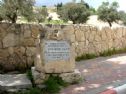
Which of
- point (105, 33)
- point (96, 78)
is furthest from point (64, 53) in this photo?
point (105, 33)

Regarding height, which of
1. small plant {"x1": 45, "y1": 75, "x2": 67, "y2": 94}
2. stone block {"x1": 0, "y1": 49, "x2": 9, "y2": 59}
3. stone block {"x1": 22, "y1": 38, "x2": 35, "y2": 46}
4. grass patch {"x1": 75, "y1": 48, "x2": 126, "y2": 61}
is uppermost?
stone block {"x1": 22, "y1": 38, "x2": 35, "y2": 46}

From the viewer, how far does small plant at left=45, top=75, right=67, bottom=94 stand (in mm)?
7055

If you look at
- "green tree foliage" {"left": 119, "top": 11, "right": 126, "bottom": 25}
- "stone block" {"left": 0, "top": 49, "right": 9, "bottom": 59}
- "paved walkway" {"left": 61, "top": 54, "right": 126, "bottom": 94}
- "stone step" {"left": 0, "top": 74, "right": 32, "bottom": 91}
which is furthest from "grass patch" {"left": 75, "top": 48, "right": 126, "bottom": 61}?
"green tree foliage" {"left": 119, "top": 11, "right": 126, "bottom": 25}

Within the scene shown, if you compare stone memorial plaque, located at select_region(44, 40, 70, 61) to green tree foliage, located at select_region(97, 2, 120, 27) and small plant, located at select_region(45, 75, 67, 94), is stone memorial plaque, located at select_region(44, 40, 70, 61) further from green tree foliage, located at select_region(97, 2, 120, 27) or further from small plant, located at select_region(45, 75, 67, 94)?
green tree foliage, located at select_region(97, 2, 120, 27)

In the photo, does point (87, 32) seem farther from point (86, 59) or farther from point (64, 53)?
point (64, 53)

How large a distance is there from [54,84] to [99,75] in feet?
6.26

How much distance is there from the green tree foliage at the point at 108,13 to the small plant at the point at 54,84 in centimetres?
3059

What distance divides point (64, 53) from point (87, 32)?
4.81 meters

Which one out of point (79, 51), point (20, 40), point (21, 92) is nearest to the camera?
point (21, 92)

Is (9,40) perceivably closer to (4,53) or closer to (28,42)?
(4,53)

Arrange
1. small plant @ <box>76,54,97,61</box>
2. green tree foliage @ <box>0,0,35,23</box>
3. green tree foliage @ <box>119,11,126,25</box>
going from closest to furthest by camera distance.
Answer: small plant @ <box>76,54,97,61</box> < green tree foliage @ <box>0,0,35,23</box> < green tree foliage @ <box>119,11,126,25</box>

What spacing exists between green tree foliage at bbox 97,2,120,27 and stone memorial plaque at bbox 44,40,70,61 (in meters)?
30.3

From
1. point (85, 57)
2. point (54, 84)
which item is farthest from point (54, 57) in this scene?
point (85, 57)

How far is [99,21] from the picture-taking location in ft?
126
